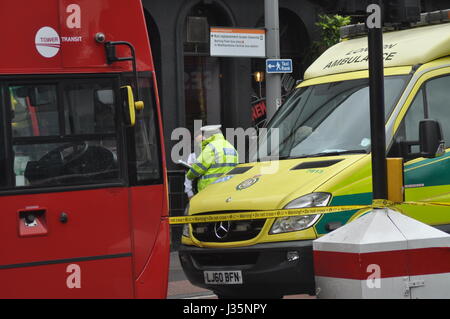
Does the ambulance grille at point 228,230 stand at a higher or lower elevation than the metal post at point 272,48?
lower

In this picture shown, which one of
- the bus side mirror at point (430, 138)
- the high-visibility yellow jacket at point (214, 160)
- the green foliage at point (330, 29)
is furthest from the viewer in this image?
the green foliage at point (330, 29)

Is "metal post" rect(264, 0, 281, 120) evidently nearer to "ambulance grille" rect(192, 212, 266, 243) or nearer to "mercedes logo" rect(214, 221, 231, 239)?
"ambulance grille" rect(192, 212, 266, 243)

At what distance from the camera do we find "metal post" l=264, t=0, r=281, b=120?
50.2ft

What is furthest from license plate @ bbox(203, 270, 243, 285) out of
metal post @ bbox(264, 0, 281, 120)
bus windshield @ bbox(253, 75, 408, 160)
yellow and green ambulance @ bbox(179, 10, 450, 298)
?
metal post @ bbox(264, 0, 281, 120)

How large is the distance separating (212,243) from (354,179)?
5.08 ft

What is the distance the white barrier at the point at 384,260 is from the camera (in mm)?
6816

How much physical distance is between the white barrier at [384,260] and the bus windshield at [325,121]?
7.19 ft

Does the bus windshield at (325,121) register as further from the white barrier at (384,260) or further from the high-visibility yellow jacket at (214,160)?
the white barrier at (384,260)

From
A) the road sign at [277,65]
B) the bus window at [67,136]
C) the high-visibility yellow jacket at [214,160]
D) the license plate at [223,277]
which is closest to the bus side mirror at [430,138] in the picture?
the license plate at [223,277]

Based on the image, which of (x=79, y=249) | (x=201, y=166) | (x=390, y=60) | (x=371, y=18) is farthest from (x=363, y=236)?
(x=201, y=166)

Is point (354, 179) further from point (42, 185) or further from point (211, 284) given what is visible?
point (42, 185)

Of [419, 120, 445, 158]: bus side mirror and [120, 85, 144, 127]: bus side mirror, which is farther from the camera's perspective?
[419, 120, 445, 158]: bus side mirror

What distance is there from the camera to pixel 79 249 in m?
7.95

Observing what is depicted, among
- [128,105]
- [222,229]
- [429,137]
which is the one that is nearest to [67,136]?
[128,105]
